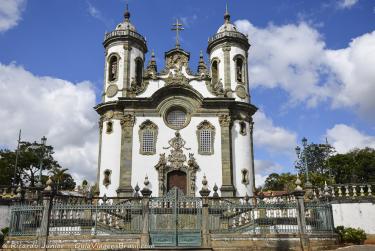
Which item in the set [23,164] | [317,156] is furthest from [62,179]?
[317,156]

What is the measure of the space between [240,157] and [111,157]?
924cm

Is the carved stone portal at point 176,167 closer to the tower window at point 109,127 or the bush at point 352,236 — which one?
the tower window at point 109,127

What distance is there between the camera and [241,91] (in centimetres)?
2952

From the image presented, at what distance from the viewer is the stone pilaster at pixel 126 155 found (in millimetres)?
25438

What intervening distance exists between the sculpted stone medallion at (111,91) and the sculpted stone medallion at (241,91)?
937 centimetres

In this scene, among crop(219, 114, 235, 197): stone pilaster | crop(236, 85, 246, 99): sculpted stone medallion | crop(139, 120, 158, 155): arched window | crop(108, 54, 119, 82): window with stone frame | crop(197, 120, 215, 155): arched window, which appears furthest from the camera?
crop(108, 54, 119, 82): window with stone frame

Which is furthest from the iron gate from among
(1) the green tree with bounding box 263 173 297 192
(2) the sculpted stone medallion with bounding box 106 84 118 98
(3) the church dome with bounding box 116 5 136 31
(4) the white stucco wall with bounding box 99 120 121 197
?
(1) the green tree with bounding box 263 173 297 192

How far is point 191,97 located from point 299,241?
47.2 feet

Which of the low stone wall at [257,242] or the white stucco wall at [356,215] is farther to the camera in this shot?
the white stucco wall at [356,215]

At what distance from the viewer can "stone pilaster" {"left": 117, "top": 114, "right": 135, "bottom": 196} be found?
2544 centimetres

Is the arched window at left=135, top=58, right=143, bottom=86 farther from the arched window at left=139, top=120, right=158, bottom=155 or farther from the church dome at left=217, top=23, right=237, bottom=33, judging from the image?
the church dome at left=217, top=23, right=237, bottom=33

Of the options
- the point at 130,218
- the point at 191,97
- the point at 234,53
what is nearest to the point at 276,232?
the point at 130,218

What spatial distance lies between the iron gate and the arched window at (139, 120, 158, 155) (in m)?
10.4

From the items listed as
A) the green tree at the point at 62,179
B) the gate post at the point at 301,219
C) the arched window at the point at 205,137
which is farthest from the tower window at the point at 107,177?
the green tree at the point at 62,179
